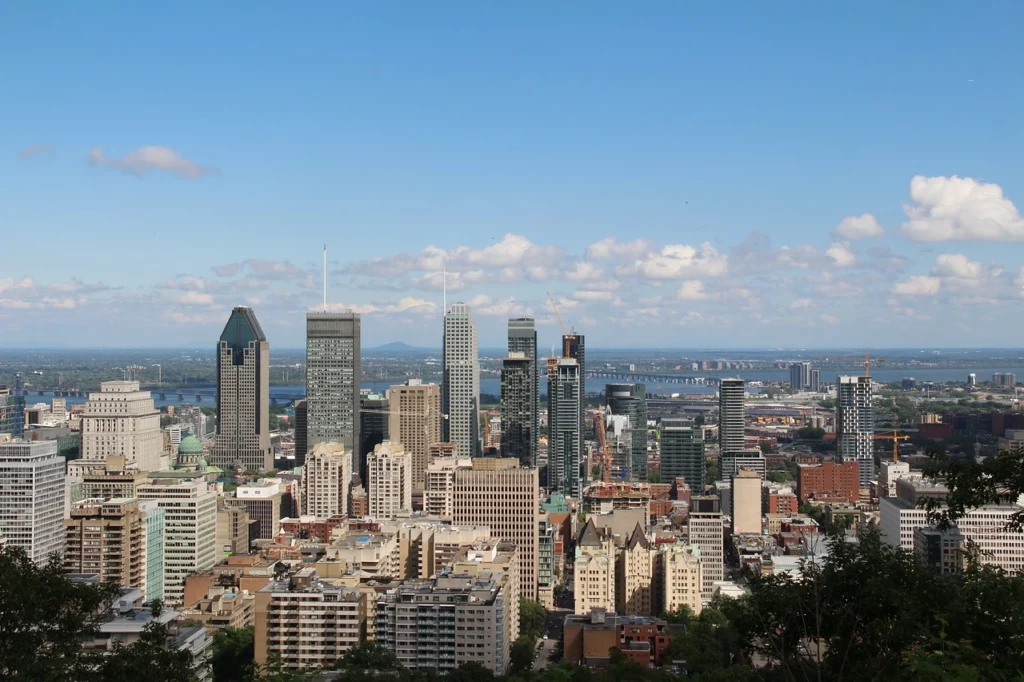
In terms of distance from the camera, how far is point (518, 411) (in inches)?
2176

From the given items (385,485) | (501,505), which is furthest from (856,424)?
(501,505)

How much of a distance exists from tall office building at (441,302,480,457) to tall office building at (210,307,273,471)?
32.3 ft

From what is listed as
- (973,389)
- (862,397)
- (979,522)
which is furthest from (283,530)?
(973,389)

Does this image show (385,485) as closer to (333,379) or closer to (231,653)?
(333,379)

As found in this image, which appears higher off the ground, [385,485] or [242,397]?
[242,397]

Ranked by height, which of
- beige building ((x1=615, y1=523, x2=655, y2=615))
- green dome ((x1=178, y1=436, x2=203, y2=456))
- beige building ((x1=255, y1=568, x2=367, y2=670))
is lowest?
beige building ((x1=615, y1=523, x2=655, y2=615))

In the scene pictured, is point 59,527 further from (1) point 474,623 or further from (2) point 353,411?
(2) point 353,411

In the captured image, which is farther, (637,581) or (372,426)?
(372,426)

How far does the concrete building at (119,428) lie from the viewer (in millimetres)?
48594

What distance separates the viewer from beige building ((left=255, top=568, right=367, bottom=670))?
794 inches

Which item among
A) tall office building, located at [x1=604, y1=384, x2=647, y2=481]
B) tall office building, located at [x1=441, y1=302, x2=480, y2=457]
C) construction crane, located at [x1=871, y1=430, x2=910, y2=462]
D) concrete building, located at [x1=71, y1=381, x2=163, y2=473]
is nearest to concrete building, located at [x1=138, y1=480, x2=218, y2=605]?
concrete building, located at [x1=71, y1=381, x2=163, y2=473]

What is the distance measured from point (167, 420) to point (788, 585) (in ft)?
211

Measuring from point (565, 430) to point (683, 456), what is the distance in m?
5.89

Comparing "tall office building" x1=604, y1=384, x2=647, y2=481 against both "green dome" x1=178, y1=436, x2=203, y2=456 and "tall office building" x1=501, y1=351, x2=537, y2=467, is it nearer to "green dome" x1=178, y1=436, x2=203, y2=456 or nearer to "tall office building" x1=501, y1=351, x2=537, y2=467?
"tall office building" x1=501, y1=351, x2=537, y2=467
